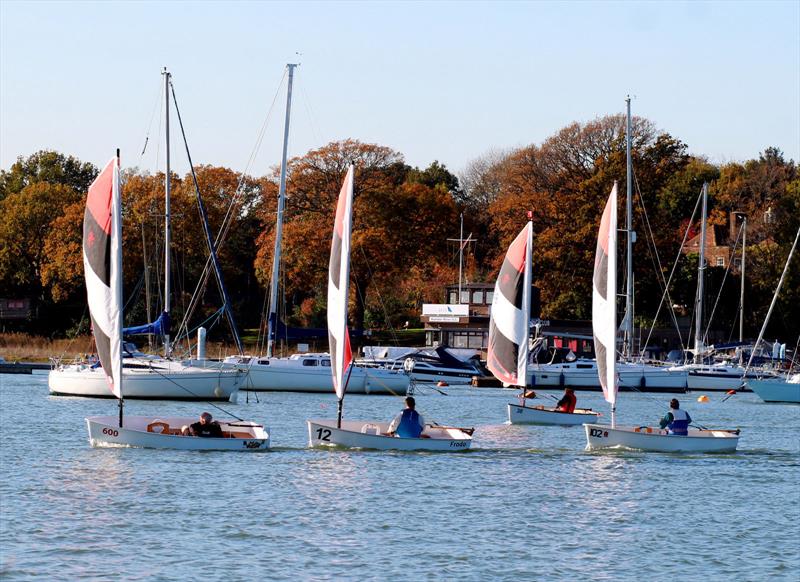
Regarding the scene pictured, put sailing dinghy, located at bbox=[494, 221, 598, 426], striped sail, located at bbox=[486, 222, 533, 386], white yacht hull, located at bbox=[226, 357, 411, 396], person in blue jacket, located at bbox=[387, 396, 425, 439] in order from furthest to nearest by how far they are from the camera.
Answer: white yacht hull, located at bbox=[226, 357, 411, 396] < striped sail, located at bbox=[486, 222, 533, 386] < sailing dinghy, located at bbox=[494, 221, 598, 426] < person in blue jacket, located at bbox=[387, 396, 425, 439]

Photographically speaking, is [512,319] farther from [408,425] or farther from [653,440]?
[408,425]

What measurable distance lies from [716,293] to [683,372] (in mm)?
21202

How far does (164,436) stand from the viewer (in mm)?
37094

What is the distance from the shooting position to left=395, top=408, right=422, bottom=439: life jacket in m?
37.6

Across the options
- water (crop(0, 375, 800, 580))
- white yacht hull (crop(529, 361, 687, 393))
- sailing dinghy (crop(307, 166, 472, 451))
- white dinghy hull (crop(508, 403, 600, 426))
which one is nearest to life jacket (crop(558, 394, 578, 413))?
white dinghy hull (crop(508, 403, 600, 426))

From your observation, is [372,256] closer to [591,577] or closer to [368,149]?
[368,149]

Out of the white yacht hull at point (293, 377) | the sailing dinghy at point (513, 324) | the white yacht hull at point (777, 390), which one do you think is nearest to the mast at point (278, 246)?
the white yacht hull at point (293, 377)

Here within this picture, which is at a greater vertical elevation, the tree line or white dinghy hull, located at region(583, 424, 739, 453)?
the tree line

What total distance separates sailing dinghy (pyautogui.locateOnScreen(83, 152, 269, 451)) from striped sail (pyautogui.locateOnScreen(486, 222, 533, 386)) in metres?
15.7

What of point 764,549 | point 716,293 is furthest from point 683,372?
point 764,549

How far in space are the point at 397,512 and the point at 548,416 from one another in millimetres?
19776

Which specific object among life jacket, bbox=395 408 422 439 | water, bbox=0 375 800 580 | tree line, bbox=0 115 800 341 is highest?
tree line, bbox=0 115 800 341

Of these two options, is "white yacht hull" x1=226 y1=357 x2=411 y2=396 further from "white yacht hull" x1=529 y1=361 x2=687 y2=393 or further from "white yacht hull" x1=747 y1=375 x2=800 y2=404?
"white yacht hull" x1=747 y1=375 x2=800 y2=404

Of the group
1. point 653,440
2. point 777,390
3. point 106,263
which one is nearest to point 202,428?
point 106,263
